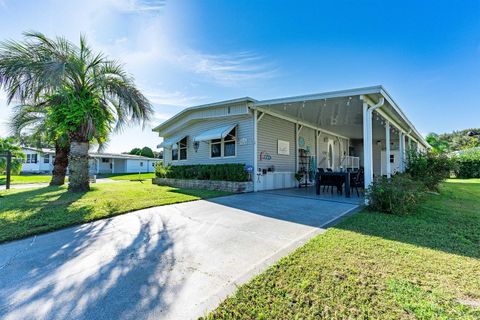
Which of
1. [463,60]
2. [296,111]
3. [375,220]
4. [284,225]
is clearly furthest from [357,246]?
[463,60]

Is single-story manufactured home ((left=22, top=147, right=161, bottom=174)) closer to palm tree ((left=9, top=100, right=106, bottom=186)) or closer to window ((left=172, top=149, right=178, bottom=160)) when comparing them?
palm tree ((left=9, top=100, right=106, bottom=186))

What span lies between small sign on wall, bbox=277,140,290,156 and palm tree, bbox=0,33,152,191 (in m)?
6.69

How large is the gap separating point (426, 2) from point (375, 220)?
384 inches

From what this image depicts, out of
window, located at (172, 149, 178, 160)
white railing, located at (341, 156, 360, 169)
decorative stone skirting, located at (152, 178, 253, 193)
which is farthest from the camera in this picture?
white railing, located at (341, 156, 360, 169)

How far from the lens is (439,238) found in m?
4.02

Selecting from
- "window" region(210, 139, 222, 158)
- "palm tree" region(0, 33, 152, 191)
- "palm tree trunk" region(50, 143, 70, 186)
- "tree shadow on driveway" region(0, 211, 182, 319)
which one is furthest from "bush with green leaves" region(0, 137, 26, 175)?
"tree shadow on driveway" region(0, 211, 182, 319)

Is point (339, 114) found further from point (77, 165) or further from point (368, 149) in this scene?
point (77, 165)

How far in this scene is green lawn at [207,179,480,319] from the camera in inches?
80.0

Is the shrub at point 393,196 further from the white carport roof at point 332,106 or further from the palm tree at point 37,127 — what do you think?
the palm tree at point 37,127

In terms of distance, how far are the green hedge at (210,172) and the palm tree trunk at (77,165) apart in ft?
16.2

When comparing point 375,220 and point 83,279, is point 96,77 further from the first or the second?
point 375,220

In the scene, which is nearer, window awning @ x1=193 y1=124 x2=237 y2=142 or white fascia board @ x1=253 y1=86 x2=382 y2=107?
white fascia board @ x1=253 y1=86 x2=382 y2=107

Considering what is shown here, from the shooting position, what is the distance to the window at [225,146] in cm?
1145

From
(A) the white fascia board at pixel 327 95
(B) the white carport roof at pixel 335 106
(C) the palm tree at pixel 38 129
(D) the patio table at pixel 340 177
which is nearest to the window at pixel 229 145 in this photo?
(B) the white carport roof at pixel 335 106
